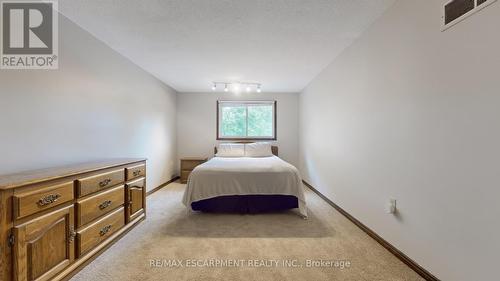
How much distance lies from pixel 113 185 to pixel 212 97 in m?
3.76

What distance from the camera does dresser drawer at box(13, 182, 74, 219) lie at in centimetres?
131

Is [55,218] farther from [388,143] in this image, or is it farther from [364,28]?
[364,28]

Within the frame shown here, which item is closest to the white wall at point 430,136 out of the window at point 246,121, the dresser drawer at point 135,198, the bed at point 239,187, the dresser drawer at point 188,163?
the bed at point 239,187

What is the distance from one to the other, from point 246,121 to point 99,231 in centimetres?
407

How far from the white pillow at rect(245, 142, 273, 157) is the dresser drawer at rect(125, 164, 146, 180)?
8.04ft

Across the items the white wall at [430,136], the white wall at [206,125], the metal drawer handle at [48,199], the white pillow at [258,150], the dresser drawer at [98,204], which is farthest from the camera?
the white wall at [206,125]

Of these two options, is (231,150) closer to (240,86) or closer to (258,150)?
(258,150)

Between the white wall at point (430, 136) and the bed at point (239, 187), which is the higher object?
the white wall at point (430, 136)

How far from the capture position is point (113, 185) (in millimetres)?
2174

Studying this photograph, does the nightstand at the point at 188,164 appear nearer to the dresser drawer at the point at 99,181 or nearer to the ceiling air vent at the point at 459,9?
the dresser drawer at the point at 99,181

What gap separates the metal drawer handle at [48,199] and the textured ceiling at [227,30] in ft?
5.25

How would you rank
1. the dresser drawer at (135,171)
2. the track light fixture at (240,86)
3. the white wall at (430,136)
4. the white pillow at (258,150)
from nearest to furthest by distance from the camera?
the white wall at (430,136) < the dresser drawer at (135,171) < the track light fixture at (240,86) < the white pillow at (258,150)

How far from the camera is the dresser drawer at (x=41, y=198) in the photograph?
131 cm

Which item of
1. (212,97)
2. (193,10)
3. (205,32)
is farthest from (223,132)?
(193,10)
